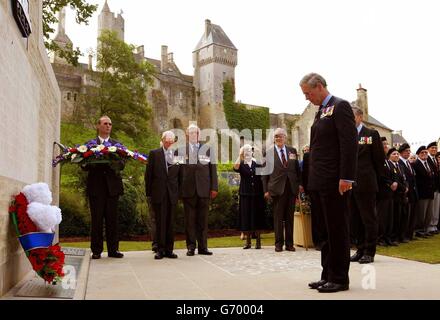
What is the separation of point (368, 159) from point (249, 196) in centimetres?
281

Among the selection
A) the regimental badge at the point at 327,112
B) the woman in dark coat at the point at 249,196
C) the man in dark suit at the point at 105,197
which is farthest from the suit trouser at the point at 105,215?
the regimental badge at the point at 327,112

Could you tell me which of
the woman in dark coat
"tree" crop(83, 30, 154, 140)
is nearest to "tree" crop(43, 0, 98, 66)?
"tree" crop(83, 30, 154, 140)

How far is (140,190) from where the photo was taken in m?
13.2

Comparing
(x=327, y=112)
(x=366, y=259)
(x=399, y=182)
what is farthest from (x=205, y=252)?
(x=399, y=182)

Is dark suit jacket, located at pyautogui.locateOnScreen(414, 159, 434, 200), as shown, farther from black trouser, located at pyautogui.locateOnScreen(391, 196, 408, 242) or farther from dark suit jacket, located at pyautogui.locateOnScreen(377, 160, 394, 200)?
dark suit jacket, located at pyautogui.locateOnScreen(377, 160, 394, 200)

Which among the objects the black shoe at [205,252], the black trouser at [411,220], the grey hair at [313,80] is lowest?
the black shoe at [205,252]

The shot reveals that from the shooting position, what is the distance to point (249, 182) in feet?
30.3

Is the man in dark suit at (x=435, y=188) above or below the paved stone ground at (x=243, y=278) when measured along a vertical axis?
above

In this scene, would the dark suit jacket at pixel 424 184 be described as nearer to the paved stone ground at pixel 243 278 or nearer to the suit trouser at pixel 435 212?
the suit trouser at pixel 435 212

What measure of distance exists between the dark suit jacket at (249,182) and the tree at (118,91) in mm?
20979

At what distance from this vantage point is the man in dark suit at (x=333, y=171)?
177 inches

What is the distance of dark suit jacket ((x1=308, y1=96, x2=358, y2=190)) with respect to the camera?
4512 mm

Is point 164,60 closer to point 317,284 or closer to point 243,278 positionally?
point 243,278
